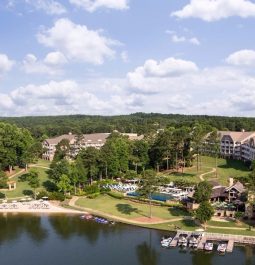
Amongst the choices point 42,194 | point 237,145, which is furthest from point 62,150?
point 237,145

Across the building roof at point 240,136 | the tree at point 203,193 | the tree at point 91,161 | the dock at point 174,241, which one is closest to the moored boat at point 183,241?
the dock at point 174,241

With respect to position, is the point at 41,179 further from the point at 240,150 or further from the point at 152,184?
the point at 240,150

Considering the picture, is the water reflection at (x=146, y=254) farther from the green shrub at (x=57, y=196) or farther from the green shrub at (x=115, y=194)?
the green shrub at (x=57, y=196)

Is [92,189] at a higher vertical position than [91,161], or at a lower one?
lower

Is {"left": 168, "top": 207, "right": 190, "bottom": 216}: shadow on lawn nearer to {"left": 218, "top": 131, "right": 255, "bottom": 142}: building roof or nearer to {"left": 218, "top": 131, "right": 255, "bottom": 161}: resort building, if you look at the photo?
{"left": 218, "top": 131, "right": 255, "bottom": 161}: resort building

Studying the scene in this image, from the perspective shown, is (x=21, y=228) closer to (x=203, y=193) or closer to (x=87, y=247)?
(x=87, y=247)

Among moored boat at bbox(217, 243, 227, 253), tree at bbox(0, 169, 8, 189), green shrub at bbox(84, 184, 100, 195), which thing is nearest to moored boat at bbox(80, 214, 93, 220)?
green shrub at bbox(84, 184, 100, 195)

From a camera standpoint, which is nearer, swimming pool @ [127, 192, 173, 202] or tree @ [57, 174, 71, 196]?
swimming pool @ [127, 192, 173, 202]
